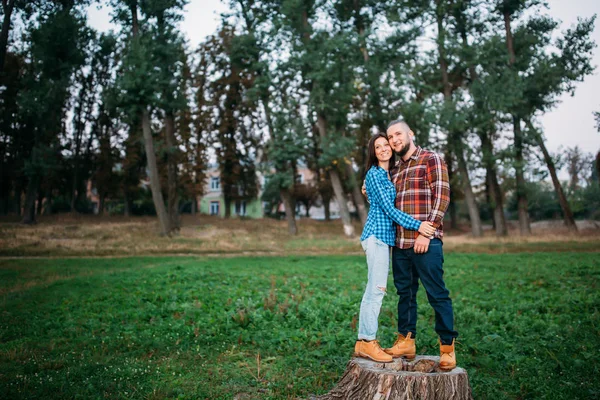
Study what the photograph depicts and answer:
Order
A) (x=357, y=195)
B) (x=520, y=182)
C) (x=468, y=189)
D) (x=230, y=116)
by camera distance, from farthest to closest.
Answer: (x=230, y=116), (x=357, y=195), (x=468, y=189), (x=520, y=182)

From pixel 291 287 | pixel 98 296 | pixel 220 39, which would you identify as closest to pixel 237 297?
pixel 291 287

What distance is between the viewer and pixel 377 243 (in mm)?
4871

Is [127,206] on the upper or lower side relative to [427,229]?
upper

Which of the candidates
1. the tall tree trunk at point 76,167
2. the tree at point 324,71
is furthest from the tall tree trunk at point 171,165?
the tall tree trunk at point 76,167

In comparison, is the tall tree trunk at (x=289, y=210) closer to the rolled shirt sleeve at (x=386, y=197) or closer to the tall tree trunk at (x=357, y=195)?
the tall tree trunk at (x=357, y=195)

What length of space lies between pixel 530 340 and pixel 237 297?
5.18 m

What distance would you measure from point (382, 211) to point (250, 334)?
3.46 meters

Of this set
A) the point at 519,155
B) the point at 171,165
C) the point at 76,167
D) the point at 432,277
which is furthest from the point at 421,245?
the point at 76,167

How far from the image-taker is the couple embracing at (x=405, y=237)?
4.71 metres

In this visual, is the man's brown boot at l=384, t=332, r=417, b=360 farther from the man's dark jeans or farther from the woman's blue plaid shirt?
the woman's blue plaid shirt

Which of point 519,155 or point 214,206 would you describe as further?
point 214,206

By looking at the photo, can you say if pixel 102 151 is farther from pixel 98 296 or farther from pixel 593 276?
pixel 593 276

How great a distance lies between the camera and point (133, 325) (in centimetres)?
795

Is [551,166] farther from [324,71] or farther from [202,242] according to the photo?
[202,242]
